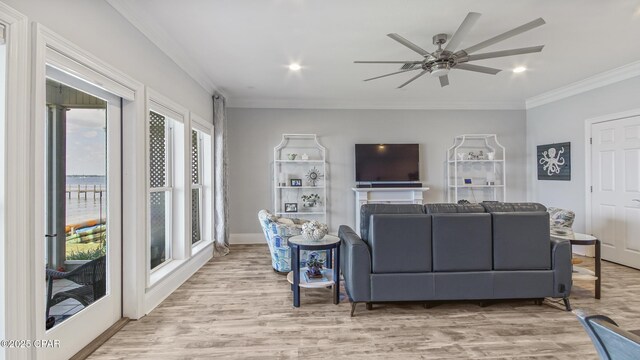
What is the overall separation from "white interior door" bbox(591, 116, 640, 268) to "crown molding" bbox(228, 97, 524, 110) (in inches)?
70.3

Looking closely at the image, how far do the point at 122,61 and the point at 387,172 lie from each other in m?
4.63

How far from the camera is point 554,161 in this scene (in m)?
5.47

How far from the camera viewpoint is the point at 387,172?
5949 mm

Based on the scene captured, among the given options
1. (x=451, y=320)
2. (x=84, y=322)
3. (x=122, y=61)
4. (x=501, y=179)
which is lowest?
(x=451, y=320)

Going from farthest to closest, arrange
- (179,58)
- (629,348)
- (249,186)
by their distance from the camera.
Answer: (249,186) < (179,58) < (629,348)

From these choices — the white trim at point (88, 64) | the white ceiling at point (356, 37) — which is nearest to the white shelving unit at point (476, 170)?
the white ceiling at point (356, 37)

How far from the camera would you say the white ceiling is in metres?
2.64

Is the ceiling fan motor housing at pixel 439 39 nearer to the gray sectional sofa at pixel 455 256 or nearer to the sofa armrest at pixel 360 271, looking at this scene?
the gray sectional sofa at pixel 455 256

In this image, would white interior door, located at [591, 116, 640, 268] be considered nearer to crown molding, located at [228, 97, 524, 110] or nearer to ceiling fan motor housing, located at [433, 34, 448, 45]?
crown molding, located at [228, 97, 524, 110]

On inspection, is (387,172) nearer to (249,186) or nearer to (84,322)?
(249,186)

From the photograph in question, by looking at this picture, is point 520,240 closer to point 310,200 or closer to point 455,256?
point 455,256

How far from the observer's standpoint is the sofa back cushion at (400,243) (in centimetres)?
279

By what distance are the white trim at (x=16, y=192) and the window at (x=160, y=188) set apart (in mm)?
1763

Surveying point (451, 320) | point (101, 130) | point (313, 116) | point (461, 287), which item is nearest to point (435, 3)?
point (461, 287)
